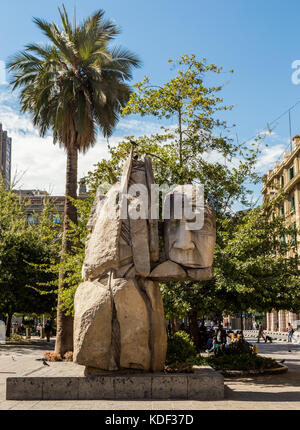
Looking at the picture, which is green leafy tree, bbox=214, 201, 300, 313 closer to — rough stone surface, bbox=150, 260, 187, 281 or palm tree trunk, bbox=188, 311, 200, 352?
palm tree trunk, bbox=188, 311, 200, 352

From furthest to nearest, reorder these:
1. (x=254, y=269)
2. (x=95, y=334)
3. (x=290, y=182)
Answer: (x=290, y=182) → (x=254, y=269) → (x=95, y=334)

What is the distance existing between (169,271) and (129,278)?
2.37 feet

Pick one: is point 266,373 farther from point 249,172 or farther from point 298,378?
point 249,172

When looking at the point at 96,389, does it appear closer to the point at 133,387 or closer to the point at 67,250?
the point at 133,387

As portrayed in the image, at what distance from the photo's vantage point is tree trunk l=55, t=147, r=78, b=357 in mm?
17184

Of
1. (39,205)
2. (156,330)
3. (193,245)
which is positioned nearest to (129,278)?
(156,330)

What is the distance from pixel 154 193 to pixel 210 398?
3689 millimetres

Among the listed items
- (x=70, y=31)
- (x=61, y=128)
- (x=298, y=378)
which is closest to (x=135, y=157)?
(x=298, y=378)

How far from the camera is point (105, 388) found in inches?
295

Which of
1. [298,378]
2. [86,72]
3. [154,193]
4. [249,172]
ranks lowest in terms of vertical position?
[298,378]

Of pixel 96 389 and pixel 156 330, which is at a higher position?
pixel 156 330

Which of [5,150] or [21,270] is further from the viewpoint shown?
[5,150]

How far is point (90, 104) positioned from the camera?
18844 millimetres

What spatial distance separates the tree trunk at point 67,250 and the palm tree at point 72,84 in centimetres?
4
